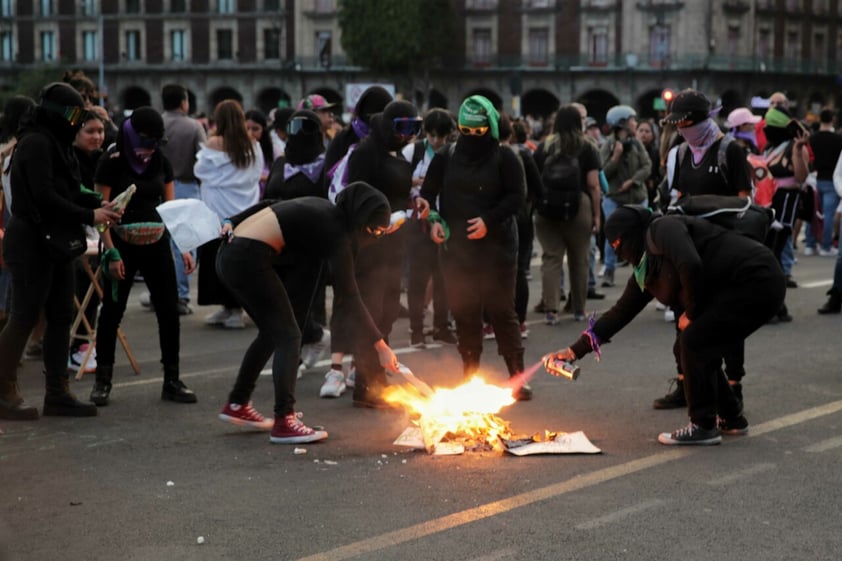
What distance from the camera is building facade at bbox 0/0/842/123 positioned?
69.4m

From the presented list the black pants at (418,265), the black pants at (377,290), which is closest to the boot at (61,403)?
the black pants at (377,290)

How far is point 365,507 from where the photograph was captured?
6.00 metres

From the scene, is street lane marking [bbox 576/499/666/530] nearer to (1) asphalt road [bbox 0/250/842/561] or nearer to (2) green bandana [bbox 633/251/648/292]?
(1) asphalt road [bbox 0/250/842/561]

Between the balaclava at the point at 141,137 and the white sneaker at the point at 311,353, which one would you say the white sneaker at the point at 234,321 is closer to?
the white sneaker at the point at 311,353

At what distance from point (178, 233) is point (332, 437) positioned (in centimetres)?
167

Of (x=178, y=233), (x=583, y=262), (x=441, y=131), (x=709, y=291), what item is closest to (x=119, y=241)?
(x=178, y=233)

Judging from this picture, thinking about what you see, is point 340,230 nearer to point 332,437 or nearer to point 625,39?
point 332,437

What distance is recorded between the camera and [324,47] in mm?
76812

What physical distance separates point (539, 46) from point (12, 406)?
68.1 m

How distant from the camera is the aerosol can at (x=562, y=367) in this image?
695 cm

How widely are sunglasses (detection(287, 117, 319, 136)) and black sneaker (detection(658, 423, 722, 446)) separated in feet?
12.3

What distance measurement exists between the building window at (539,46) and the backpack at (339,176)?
66065 millimetres

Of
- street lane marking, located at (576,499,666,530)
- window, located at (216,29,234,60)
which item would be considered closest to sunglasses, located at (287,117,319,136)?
street lane marking, located at (576,499,666,530)

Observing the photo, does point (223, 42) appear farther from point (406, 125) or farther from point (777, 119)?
point (406, 125)
